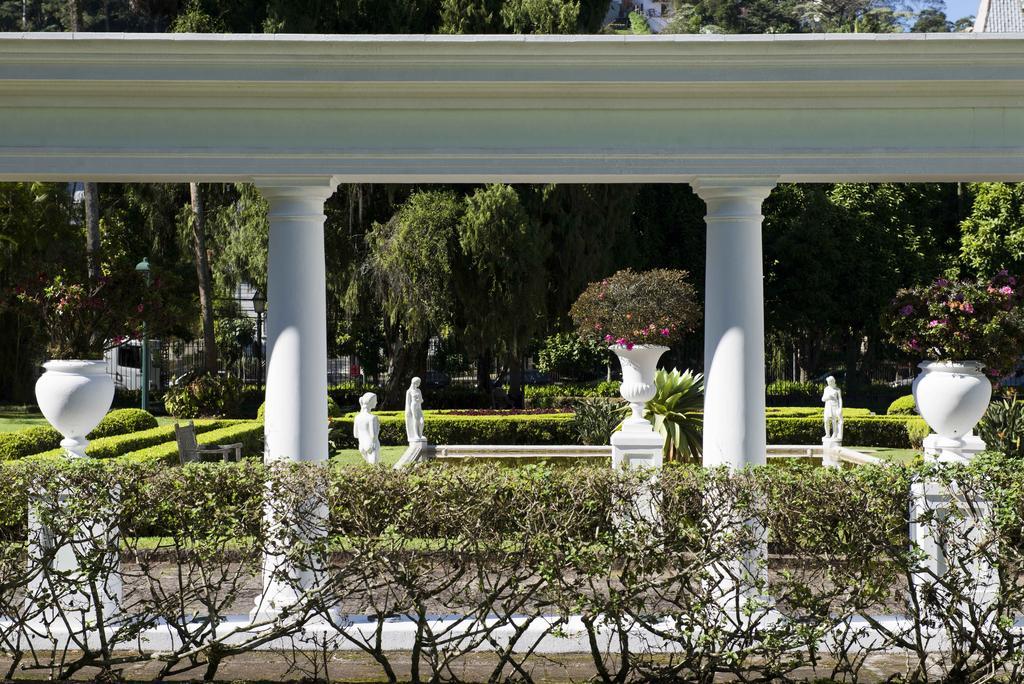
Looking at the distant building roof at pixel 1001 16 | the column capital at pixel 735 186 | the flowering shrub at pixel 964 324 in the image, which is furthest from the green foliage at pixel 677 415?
the distant building roof at pixel 1001 16

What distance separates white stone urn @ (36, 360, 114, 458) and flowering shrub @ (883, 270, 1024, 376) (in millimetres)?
5742

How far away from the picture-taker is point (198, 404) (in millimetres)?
23562

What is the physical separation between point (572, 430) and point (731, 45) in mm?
13937

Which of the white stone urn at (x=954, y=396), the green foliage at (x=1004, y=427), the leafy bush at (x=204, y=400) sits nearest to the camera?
the white stone urn at (x=954, y=396)

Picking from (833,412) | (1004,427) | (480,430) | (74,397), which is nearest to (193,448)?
(480,430)

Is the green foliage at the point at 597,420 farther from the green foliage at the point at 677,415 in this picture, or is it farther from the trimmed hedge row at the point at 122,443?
the trimmed hedge row at the point at 122,443

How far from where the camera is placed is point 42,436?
44.1 feet

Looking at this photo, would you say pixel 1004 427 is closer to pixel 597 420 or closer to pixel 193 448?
pixel 597 420

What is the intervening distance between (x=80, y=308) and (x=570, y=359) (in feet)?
86.4

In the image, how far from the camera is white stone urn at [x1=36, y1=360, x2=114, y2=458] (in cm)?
708

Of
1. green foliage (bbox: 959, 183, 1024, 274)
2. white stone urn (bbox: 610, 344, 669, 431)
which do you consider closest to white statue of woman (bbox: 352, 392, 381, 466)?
white stone urn (bbox: 610, 344, 669, 431)

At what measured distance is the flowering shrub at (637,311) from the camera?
38.8 feet

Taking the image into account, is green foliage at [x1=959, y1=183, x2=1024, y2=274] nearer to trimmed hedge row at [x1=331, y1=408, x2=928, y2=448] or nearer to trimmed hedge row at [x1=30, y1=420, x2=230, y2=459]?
trimmed hedge row at [x1=331, y1=408, x2=928, y2=448]

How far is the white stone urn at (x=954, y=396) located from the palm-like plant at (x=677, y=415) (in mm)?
7027
